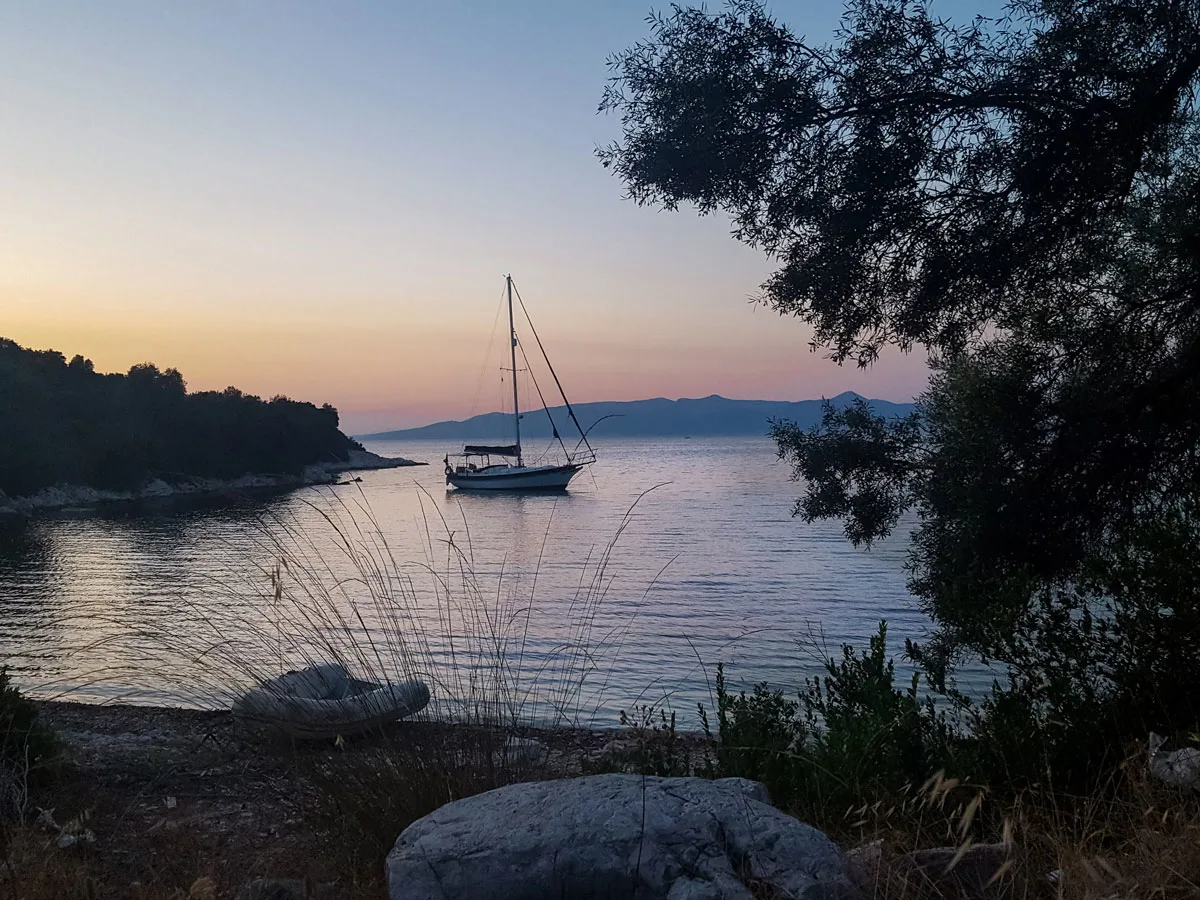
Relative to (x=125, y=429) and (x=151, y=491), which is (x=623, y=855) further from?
(x=125, y=429)

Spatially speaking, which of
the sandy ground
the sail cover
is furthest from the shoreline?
the sandy ground

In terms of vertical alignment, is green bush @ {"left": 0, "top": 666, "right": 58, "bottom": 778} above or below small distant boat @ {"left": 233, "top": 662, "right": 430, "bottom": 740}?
below

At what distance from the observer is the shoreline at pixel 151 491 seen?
58.1 m

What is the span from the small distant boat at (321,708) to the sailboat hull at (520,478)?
215 ft

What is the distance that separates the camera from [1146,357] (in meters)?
6.06

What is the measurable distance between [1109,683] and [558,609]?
17585mm

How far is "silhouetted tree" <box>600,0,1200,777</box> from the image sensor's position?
548 cm

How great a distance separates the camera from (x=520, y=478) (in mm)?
71500

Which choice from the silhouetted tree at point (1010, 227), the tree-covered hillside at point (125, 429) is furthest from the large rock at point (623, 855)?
the tree-covered hillside at point (125, 429)

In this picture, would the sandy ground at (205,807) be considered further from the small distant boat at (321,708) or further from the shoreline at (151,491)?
the shoreline at (151,491)

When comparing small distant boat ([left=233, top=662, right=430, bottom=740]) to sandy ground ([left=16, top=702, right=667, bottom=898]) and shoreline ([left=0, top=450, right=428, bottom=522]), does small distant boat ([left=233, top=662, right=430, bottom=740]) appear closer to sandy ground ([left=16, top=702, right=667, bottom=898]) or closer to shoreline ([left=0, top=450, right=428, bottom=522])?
sandy ground ([left=16, top=702, right=667, bottom=898])

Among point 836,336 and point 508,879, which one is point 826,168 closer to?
point 836,336

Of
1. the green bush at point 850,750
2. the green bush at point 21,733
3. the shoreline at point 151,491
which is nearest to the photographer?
the green bush at point 850,750

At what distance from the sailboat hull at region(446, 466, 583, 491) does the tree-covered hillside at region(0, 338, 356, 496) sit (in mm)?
10701
